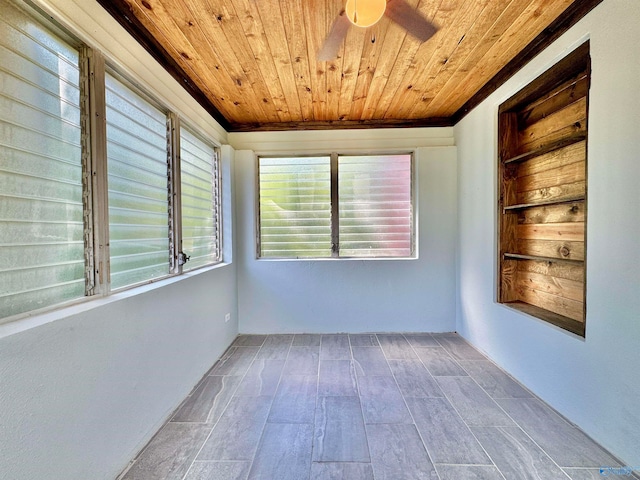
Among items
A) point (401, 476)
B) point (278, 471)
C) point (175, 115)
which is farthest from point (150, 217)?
point (401, 476)

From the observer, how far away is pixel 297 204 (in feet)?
10.6

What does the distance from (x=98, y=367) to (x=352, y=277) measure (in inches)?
93.9

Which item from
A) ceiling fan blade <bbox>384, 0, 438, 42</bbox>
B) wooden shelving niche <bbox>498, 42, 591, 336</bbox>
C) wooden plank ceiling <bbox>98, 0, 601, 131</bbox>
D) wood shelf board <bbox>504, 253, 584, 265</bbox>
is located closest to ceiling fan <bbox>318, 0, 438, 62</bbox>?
ceiling fan blade <bbox>384, 0, 438, 42</bbox>

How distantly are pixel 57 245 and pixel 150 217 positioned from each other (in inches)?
25.6

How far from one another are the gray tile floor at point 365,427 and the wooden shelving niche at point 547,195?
68 centimetres

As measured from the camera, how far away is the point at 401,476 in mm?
1329

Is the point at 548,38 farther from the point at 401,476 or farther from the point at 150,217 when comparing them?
the point at 150,217

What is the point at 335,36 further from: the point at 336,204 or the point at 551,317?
the point at 551,317

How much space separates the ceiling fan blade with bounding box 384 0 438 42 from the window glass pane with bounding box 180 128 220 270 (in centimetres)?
182

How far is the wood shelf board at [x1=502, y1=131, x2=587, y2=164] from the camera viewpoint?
168cm

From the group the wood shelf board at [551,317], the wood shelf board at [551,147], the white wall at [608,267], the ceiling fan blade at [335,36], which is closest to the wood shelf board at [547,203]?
the white wall at [608,267]

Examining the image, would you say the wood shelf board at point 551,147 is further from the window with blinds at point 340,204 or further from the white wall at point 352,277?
the window with blinds at point 340,204

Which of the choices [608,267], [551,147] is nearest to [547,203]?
[551,147]

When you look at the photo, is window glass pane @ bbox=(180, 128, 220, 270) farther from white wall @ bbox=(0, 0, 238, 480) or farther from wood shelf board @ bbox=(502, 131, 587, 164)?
wood shelf board @ bbox=(502, 131, 587, 164)
